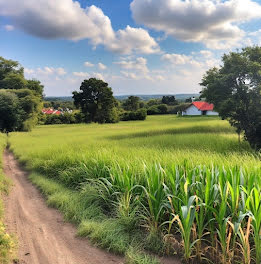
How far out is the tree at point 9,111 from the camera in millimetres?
35531

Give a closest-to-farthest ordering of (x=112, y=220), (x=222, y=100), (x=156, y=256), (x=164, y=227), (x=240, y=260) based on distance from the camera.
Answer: (x=240, y=260), (x=156, y=256), (x=164, y=227), (x=112, y=220), (x=222, y=100)

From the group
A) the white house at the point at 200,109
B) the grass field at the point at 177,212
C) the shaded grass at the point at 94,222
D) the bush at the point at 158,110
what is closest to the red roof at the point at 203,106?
the white house at the point at 200,109

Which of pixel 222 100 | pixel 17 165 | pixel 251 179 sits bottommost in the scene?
pixel 17 165

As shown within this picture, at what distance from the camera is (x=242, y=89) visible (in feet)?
47.0

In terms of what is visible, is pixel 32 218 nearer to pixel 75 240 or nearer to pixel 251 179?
pixel 75 240

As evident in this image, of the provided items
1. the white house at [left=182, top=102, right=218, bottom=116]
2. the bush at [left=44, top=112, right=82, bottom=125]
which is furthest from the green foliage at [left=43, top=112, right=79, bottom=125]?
the white house at [left=182, top=102, right=218, bottom=116]

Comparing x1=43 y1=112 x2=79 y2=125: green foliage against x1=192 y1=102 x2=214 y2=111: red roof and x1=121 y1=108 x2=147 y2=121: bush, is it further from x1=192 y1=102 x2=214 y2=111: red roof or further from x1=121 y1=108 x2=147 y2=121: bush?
x1=192 y1=102 x2=214 y2=111: red roof

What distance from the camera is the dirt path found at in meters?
3.61

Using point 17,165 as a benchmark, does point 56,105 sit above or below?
above

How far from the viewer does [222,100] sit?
15.4 m

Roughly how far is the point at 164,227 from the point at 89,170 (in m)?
3.44

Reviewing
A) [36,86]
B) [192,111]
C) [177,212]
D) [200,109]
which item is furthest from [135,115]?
[177,212]

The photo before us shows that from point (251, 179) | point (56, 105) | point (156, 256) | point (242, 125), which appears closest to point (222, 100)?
point (242, 125)

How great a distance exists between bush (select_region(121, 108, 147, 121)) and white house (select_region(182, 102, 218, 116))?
1256 cm
